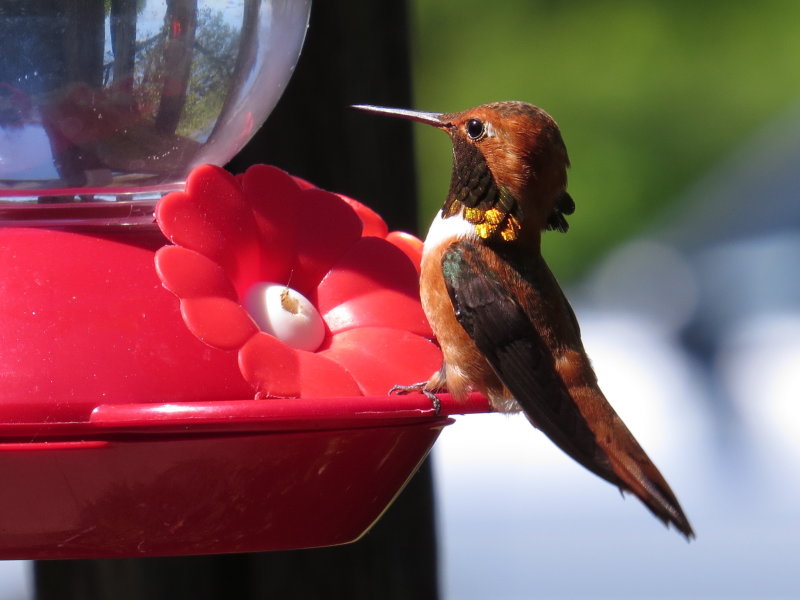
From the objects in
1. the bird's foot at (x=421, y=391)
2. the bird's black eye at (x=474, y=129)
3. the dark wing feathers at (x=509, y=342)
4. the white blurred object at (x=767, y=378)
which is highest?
the white blurred object at (x=767, y=378)

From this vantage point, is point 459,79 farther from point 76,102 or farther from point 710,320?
point 76,102

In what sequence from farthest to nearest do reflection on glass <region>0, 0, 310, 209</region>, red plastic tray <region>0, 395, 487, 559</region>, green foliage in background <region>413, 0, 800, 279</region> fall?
1. green foliage in background <region>413, 0, 800, 279</region>
2. reflection on glass <region>0, 0, 310, 209</region>
3. red plastic tray <region>0, 395, 487, 559</region>

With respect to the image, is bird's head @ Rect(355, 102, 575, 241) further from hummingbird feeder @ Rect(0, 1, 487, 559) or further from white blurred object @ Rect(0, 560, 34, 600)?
white blurred object @ Rect(0, 560, 34, 600)

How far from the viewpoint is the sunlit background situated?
24.2 feet

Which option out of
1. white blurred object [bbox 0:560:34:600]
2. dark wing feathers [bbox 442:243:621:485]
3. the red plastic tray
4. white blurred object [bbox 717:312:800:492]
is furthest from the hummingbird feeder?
white blurred object [bbox 717:312:800:492]

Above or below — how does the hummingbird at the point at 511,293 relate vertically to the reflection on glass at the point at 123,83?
below

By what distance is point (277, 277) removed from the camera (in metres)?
2.35

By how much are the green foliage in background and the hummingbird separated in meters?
4.64

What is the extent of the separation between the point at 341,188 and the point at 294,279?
743 millimetres

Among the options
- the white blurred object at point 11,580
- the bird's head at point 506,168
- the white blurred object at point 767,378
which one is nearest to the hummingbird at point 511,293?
the bird's head at point 506,168

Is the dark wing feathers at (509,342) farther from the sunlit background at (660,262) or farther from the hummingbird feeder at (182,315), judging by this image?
the sunlit background at (660,262)

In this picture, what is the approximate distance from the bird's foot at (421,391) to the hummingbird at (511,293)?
0.06 m

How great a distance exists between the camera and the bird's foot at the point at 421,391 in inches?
77.7

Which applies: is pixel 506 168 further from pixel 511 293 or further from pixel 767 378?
pixel 767 378
